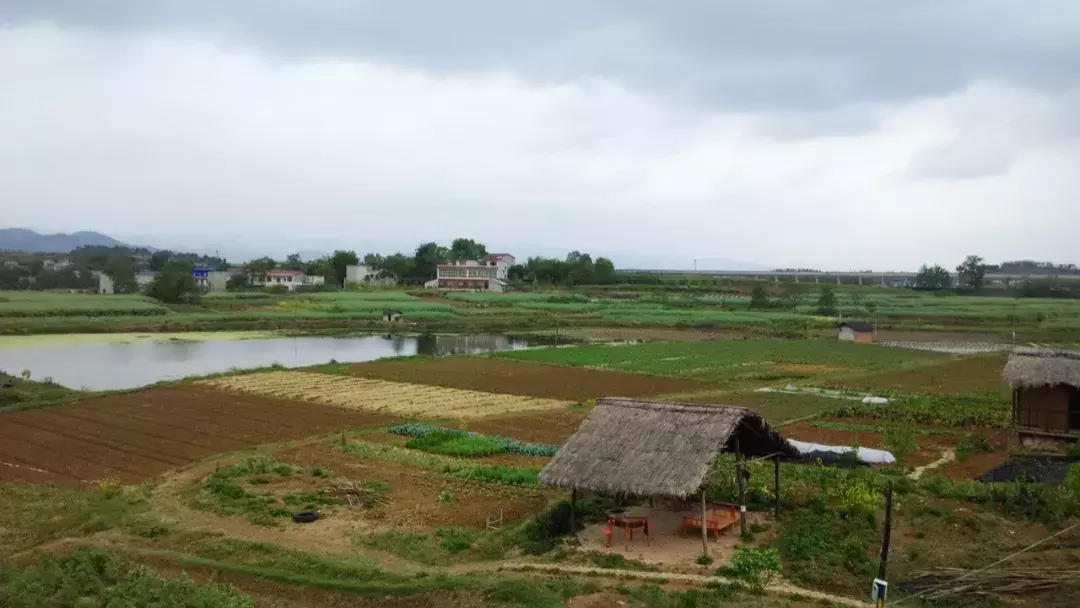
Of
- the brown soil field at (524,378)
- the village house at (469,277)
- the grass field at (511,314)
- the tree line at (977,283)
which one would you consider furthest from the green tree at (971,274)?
the brown soil field at (524,378)

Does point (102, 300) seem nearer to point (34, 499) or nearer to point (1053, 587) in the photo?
point (34, 499)

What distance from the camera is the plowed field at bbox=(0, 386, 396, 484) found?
1970 cm

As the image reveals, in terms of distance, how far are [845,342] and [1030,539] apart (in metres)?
41.0

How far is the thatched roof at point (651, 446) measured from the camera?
13.2 m

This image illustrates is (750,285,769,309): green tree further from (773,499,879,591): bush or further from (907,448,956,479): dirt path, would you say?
(773,499,879,591): bush

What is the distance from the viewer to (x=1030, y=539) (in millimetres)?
13117

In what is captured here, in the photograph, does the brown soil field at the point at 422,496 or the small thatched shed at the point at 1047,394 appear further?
the small thatched shed at the point at 1047,394

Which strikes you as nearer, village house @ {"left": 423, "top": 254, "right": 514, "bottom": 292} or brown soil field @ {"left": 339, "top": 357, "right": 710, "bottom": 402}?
brown soil field @ {"left": 339, "top": 357, "right": 710, "bottom": 402}

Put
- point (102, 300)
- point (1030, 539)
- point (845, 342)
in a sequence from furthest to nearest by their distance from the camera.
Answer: point (102, 300) < point (845, 342) < point (1030, 539)

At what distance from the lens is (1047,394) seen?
21531 millimetres

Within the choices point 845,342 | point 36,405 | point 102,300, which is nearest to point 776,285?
point 845,342

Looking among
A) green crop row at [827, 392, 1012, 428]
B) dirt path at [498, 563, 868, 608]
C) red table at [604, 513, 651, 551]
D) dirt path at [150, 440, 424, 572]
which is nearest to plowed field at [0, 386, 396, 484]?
dirt path at [150, 440, 424, 572]

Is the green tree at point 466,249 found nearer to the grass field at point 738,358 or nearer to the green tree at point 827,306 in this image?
the green tree at point 827,306

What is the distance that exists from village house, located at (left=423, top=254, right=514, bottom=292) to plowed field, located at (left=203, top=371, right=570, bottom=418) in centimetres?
7484
